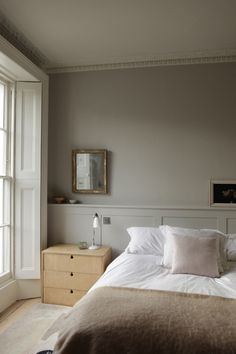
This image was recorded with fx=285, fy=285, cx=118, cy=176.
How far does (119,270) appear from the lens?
2.36 metres

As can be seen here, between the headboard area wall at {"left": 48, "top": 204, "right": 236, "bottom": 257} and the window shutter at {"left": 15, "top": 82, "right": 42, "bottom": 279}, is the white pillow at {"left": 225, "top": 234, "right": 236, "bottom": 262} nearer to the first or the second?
the headboard area wall at {"left": 48, "top": 204, "right": 236, "bottom": 257}

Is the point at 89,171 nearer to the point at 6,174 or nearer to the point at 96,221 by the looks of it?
the point at 96,221

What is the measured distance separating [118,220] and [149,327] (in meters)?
1.91

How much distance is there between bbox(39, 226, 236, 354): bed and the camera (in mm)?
1368

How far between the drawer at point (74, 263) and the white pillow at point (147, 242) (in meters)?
0.35

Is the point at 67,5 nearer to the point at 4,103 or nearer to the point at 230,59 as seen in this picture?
the point at 4,103

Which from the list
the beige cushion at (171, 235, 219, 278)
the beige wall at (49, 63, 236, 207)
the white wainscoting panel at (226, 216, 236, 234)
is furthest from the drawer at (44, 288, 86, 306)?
the white wainscoting panel at (226, 216, 236, 234)

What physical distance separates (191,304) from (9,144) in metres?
2.54

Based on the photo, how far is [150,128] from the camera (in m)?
3.39

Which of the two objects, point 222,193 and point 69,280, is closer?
point 69,280

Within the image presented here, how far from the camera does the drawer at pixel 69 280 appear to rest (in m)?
3.00

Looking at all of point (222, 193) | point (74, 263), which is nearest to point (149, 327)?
point (74, 263)

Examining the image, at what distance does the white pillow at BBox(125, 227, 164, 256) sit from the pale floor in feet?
4.01

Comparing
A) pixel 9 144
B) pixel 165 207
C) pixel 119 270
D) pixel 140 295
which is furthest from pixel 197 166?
pixel 9 144
